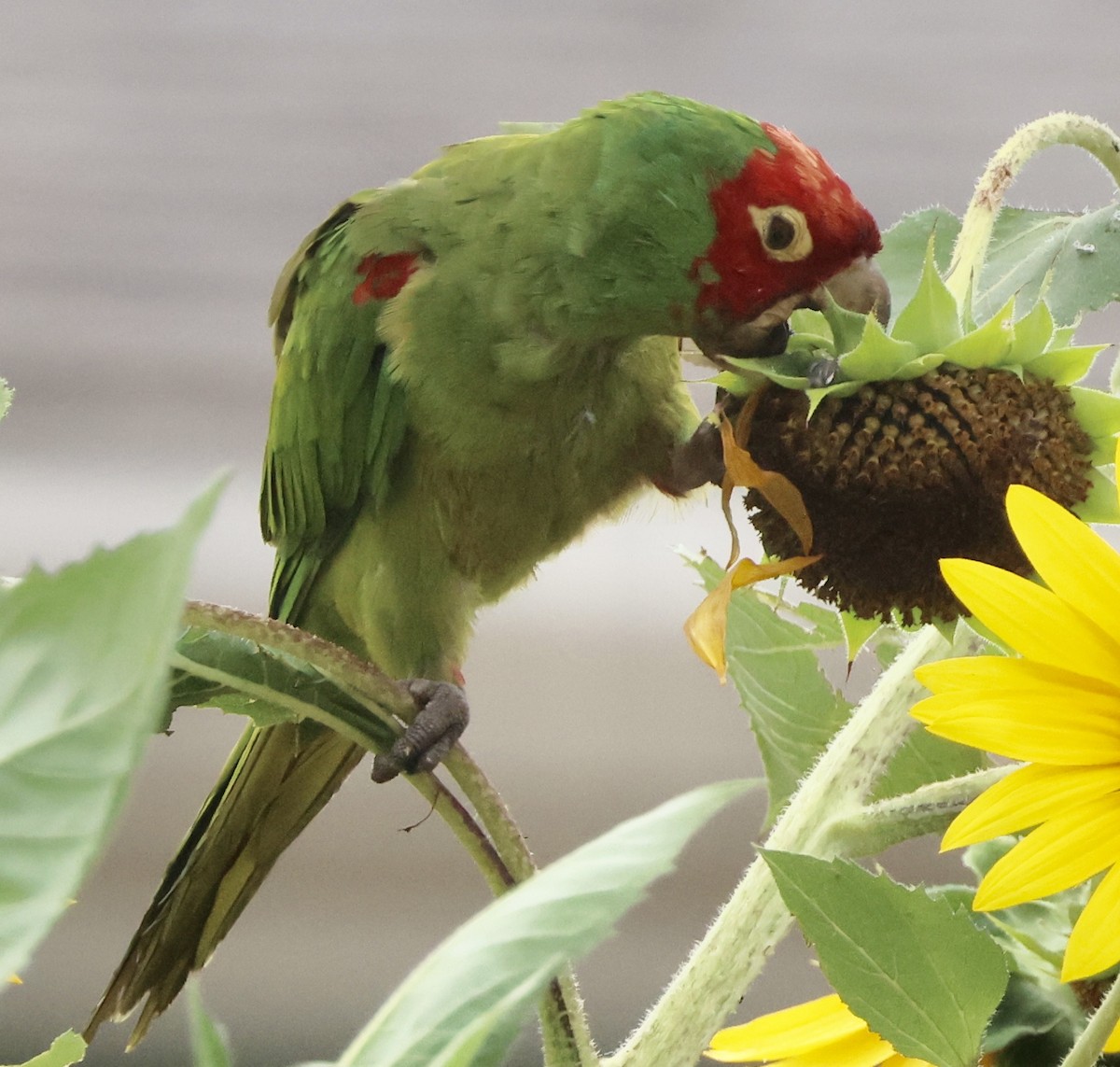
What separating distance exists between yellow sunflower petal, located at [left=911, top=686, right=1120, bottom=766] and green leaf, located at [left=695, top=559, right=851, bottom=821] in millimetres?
208

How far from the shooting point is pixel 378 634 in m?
0.69

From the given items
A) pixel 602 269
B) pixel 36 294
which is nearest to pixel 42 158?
pixel 36 294

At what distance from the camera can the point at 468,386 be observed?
2.16 feet

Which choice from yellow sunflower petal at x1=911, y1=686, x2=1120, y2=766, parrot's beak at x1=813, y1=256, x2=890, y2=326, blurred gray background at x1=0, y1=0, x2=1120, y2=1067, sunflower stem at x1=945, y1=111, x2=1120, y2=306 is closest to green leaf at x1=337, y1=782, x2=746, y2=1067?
yellow sunflower petal at x1=911, y1=686, x2=1120, y2=766

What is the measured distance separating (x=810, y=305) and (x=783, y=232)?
3cm

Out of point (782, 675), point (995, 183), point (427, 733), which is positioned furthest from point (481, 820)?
point (995, 183)

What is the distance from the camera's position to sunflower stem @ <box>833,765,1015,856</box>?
415 millimetres

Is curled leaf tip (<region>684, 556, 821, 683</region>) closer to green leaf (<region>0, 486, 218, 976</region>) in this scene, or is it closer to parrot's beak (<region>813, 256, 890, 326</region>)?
parrot's beak (<region>813, 256, 890, 326</region>)

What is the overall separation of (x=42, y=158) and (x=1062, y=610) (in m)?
1.13

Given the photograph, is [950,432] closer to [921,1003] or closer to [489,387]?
[921,1003]

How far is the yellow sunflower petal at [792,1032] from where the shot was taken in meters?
0.45

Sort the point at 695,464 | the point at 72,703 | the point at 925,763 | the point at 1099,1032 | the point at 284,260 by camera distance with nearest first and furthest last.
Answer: the point at 72,703 < the point at 1099,1032 < the point at 925,763 < the point at 695,464 < the point at 284,260

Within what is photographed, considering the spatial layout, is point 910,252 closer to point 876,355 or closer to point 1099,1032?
point 876,355

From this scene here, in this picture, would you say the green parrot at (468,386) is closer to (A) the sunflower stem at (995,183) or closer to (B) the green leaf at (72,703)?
(A) the sunflower stem at (995,183)
